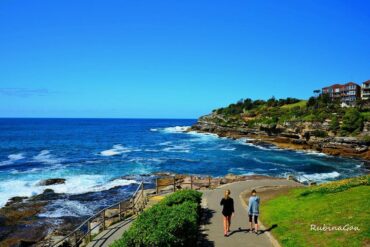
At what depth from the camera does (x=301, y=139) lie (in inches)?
2805

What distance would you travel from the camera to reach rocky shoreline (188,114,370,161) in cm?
→ 5812

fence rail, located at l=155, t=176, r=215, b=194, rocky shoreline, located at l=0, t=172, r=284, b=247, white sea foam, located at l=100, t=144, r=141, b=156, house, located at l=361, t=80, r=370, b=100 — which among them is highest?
house, located at l=361, t=80, r=370, b=100

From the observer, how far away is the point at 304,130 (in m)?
73.3

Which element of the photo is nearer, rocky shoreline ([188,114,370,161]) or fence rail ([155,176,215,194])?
fence rail ([155,176,215,194])

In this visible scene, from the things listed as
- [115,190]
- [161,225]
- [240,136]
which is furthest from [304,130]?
[161,225]

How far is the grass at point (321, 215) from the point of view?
11.4 m

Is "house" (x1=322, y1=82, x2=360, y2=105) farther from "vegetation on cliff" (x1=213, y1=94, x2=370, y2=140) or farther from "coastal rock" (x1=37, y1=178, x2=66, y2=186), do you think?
"coastal rock" (x1=37, y1=178, x2=66, y2=186)

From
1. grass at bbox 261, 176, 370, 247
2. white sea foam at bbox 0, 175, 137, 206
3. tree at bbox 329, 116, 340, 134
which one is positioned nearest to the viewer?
grass at bbox 261, 176, 370, 247

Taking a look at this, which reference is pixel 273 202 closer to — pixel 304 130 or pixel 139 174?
pixel 139 174

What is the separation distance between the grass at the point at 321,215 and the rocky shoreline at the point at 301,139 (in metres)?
34.9

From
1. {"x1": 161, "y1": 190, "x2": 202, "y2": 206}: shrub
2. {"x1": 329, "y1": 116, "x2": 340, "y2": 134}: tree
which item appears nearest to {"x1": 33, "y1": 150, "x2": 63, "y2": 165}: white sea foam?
{"x1": 161, "y1": 190, "x2": 202, "y2": 206}: shrub

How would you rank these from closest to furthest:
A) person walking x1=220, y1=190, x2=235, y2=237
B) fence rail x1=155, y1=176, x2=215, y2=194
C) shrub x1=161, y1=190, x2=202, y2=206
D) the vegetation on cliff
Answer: person walking x1=220, y1=190, x2=235, y2=237 → shrub x1=161, y1=190, x2=202, y2=206 → fence rail x1=155, y1=176, x2=215, y2=194 → the vegetation on cliff

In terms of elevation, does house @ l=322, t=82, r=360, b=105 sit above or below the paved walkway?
above

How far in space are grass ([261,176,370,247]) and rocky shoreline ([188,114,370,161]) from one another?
34.9 m
